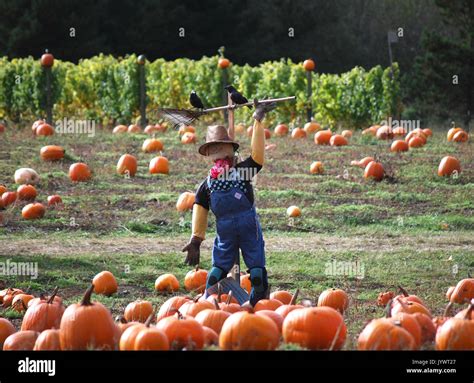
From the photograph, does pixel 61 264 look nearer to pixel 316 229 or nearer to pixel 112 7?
pixel 316 229

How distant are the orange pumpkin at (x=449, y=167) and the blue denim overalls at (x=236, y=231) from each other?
746 cm

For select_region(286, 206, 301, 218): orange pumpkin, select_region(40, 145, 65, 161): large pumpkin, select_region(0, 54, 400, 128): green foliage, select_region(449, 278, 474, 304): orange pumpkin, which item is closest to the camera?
select_region(449, 278, 474, 304): orange pumpkin

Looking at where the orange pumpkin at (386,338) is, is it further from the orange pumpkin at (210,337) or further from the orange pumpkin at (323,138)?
the orange pumpkin at (323,138)

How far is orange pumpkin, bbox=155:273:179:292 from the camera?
878cm

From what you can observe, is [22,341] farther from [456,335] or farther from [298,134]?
[298,134]

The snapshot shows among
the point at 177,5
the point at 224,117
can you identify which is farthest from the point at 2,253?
the point at 177,5

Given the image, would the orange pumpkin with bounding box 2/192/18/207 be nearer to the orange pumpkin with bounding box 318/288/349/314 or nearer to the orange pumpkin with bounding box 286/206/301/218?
the orange pumpkin with bounding box 286/206/301/218

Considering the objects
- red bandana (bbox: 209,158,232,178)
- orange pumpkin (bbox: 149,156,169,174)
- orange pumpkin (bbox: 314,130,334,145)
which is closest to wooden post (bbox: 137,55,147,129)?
orange pumpkin (bbox: 314,130,334,145)

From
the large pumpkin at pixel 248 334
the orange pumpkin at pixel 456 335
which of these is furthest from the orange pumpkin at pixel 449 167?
the large pumpkin at pixel 248 334

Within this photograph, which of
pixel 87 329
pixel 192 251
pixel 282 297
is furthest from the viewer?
pixel 282 297

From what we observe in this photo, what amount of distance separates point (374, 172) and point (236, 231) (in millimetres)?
7279

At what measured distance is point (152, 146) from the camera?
16703 mm

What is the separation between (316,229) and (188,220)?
1483 millimetres

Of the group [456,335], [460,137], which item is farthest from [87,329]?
[460,137]
